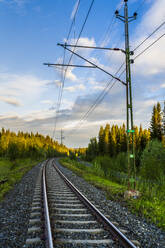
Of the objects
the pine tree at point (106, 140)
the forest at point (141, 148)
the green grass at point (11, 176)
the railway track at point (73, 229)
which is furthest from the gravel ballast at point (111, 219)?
the pine tree at point (106, 140)

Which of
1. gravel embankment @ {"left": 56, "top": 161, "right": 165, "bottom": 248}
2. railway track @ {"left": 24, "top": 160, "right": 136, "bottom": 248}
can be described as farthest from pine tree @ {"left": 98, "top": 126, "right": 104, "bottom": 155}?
railway track @ {"left": 24, "top": 160, "right": 136, "bottom": 248}

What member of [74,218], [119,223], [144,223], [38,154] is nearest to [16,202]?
[74,218]

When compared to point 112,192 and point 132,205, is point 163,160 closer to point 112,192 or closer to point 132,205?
point 112,192

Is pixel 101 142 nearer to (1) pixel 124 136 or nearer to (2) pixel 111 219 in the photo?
(1) pixel 124 136

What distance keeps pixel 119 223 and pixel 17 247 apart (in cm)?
317

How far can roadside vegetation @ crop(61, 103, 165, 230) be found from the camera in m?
7.70

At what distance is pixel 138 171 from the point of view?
1332 inches

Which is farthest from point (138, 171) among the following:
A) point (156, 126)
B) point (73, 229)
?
point (73, 229)

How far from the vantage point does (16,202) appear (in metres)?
8.20

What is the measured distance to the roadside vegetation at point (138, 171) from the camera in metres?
7.70

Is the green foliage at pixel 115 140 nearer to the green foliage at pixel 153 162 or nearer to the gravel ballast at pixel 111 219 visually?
the green foliage at pixel 153 162

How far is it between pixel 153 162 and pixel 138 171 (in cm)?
898

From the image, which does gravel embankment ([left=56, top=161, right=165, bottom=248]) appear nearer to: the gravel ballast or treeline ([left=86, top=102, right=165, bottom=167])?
the gravel ballast

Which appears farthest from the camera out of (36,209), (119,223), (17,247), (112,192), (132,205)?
(112,192)
